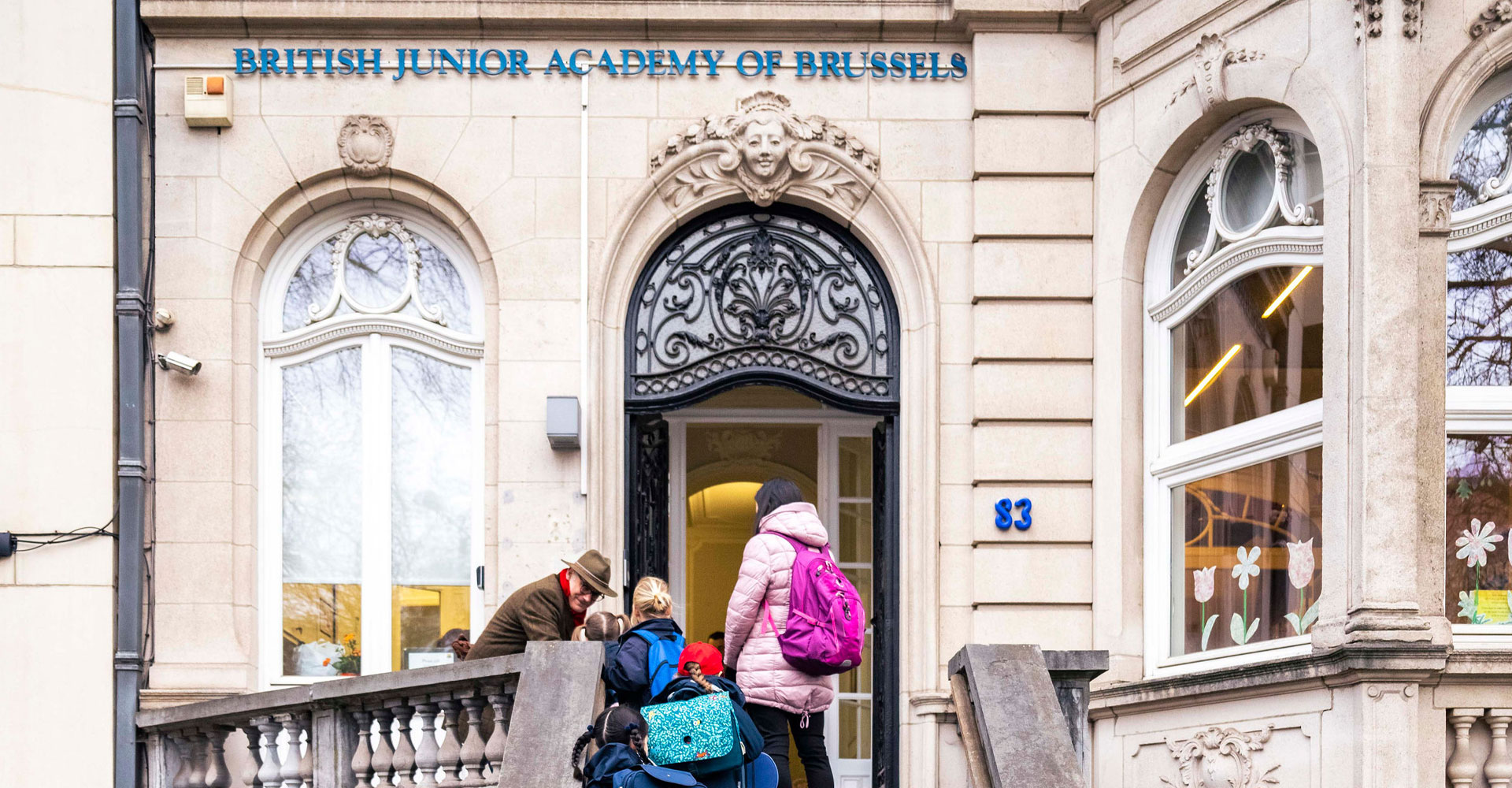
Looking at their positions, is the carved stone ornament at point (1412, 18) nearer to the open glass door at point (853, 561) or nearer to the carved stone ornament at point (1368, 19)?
the carved stone ornament at point (1368, 19)

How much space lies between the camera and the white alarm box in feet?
36.5

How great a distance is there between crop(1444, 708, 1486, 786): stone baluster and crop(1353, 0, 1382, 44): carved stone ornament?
11.5 feet

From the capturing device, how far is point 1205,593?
405 inches

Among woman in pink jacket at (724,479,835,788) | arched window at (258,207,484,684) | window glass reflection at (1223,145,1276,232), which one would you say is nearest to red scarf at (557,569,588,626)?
woman in pink jacket at (724,479,835,788)

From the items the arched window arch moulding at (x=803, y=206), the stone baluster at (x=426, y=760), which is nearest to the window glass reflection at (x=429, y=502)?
the arched window arch moulding at (x=803, y=206)

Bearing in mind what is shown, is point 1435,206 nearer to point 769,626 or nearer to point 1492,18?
point 1492,18

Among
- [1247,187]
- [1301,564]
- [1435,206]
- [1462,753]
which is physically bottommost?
[1462,753]

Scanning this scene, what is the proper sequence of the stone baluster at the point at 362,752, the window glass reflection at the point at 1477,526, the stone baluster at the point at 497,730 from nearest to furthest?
the stone baluster at the point at 497,730 < the stone baluster at the point at 362,752 < the window glass reflection at the point at 1477,526

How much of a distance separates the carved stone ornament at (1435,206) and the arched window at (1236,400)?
0.68 m

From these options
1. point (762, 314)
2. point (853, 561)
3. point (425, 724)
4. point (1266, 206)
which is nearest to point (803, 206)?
point (762, 314)

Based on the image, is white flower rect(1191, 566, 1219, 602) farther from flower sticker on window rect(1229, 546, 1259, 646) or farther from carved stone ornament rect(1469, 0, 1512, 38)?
carved stone ornament rect(1469, 0, 1512, 38)

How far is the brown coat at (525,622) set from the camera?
27.7ft

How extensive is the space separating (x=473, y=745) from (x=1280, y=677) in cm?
416

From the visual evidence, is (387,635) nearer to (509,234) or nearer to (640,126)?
(509,234)
